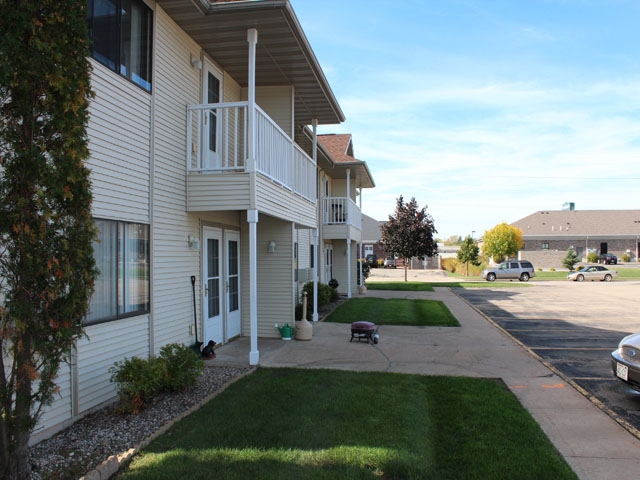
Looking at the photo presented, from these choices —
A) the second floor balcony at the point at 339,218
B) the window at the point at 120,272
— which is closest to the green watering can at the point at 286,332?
the window at the point at 120,272

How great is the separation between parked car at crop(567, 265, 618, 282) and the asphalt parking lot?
503 inches

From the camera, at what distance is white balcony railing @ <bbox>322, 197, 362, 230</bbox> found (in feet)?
61.7

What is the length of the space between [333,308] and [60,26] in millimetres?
13455

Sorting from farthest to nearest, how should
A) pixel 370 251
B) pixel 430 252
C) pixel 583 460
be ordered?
pixel 370 251 < pixel 430 252 < pixel 583 460

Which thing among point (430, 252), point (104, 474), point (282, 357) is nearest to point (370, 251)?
point (430, 252)

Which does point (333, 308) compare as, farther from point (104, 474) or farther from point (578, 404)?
point (104, 474)

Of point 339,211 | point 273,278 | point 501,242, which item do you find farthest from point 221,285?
point 501,242

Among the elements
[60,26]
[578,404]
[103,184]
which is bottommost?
[578,404]

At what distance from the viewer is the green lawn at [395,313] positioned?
12.9 metres

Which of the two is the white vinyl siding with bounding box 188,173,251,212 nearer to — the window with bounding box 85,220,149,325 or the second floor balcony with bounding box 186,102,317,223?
the second floor balcony with bounding box 186,102,317,223

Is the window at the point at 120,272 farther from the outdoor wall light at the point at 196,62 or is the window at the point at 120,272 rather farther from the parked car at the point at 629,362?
the parked car at the point at 629,362

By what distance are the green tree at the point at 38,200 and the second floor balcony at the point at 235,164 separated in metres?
3.94

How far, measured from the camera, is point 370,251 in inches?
2394

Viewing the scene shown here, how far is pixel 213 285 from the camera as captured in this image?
8.81m
